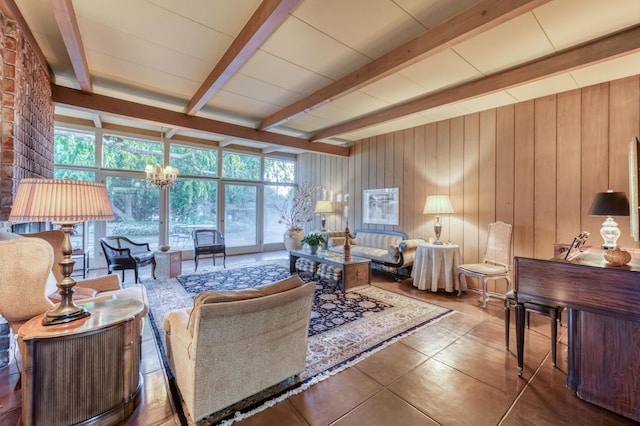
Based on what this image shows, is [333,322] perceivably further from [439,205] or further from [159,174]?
[159,174]

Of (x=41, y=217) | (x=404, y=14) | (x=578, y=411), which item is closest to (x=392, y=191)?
(x=404, y=14)

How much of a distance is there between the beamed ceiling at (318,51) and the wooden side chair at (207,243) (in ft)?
7.78

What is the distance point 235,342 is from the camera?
5.17 ft

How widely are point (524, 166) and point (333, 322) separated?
3472 millimetres

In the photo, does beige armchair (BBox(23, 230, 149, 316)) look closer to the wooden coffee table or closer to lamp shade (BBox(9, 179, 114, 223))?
lamp shade (BBox(9, 179, 114, 223))

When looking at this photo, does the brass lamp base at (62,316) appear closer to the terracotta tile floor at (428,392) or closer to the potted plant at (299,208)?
the terracotta tile floor at (428,392)

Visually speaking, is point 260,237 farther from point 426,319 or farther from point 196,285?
point 426,319

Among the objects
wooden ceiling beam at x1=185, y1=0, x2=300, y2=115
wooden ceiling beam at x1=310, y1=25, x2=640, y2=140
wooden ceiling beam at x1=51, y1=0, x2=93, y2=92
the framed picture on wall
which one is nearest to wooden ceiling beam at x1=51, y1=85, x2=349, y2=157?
wooden ceiling beam at x1=51, y1=0, x2=93, y2=92

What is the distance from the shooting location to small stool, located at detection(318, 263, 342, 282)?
13.7 feet

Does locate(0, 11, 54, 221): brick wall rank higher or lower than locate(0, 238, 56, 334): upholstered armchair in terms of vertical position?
higher

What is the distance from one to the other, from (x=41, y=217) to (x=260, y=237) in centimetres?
626

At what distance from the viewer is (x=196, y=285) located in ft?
14.0

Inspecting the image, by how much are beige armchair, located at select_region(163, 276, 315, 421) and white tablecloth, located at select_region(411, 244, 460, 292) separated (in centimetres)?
292

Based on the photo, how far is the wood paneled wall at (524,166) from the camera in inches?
125
